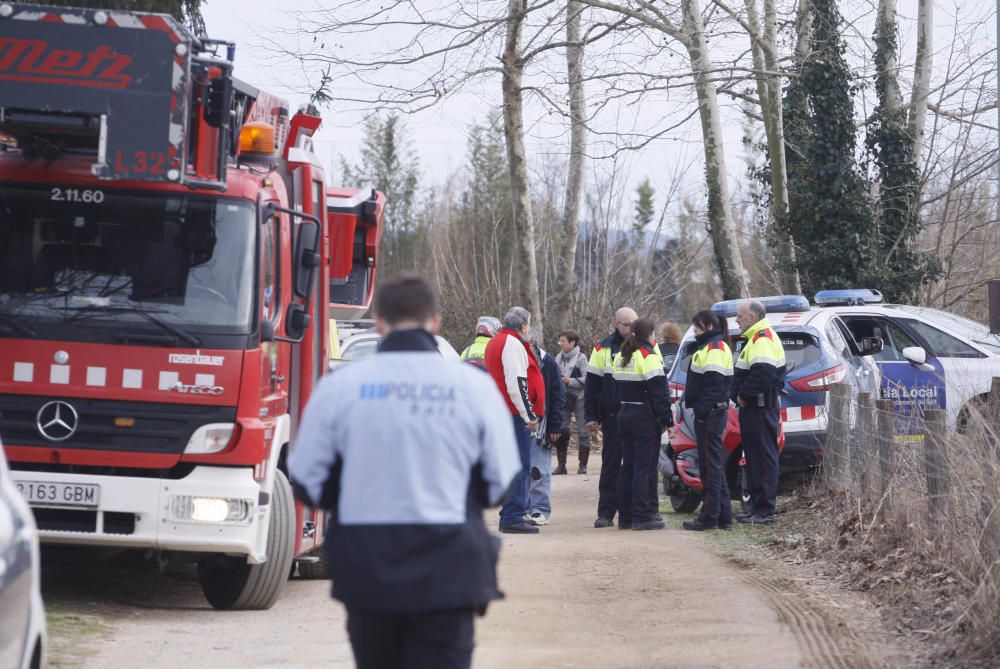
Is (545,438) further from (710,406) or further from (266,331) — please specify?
(266,331)

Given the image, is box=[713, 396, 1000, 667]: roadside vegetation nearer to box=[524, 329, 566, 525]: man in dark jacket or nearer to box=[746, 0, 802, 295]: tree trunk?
box=[524, 329, 566, 525]: man in dark jacket

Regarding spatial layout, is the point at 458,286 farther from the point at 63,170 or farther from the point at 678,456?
the point at 63,170

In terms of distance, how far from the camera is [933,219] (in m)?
25.7

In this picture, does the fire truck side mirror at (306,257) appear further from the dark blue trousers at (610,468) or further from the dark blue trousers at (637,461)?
the dark blue trousers at (610,468)

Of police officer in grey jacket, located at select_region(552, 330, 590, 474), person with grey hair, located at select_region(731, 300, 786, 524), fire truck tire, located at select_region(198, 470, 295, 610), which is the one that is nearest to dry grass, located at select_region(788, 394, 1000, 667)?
person with grey hair, located at select_region(731, 300, 786, 524)

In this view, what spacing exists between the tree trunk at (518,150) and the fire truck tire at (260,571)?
46.9 ft

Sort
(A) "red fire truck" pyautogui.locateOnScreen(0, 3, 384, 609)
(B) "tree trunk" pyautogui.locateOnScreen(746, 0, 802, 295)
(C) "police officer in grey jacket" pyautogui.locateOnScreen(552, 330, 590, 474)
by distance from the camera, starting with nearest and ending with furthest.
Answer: (A) "red fire truck" pyautogui.locateOnScreen(0, 3, 384, 609) < (C) "police officer in grey jacket" pyautogui.locateOnScreen(552, 330, 590, 474) < (B) "tree trunk" pyautogui.locateOnScreen(746, 0, 802, 295)

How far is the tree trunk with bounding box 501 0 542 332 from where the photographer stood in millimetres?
21781

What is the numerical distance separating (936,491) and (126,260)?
5.04 meters

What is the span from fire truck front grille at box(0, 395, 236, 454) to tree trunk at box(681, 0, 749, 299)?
14.6 m

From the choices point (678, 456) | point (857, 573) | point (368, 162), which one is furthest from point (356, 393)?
point (368, 162)

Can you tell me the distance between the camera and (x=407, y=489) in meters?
4.02

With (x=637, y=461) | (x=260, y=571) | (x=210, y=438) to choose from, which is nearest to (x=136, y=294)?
(x=210, y=438)

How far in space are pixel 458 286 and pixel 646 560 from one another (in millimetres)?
25258
